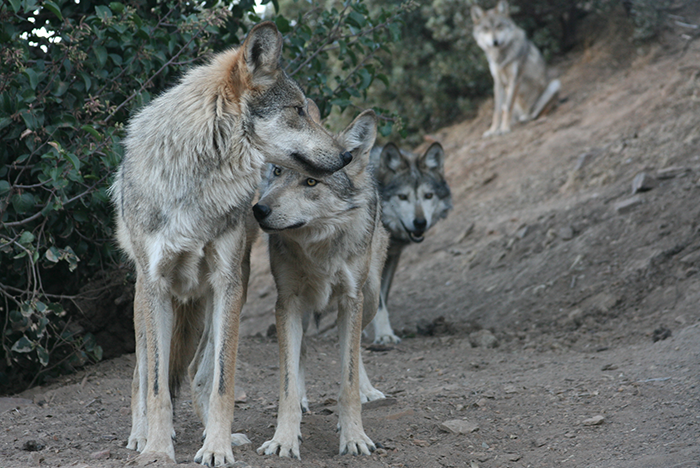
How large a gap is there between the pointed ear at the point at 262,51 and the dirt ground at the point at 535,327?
2211mm

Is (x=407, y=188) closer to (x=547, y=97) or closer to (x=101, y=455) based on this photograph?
(x=101, y=455)

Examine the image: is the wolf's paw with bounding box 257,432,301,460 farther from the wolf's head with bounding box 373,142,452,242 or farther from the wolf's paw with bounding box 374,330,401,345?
the wolf's head with bounding box 373,142,452,242

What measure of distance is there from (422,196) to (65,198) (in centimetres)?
450

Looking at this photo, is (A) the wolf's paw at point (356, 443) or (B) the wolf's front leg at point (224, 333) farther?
(A) the wolf's paw at point (356, 443)

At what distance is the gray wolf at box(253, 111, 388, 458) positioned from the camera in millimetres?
4188

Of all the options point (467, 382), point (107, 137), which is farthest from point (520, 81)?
point (107, 137)

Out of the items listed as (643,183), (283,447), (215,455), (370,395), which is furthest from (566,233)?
(215,455)

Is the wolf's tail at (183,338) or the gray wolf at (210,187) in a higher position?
the gray wolf at (210,187)

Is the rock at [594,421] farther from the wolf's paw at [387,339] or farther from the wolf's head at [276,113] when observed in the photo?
the wolf's paw at [387,339]

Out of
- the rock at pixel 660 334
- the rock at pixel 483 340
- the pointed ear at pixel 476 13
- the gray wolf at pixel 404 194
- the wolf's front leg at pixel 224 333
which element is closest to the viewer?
the wolf's front leg at pixel 224 333

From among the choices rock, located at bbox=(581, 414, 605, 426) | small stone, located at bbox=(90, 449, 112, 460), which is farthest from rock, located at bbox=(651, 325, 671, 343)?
small stone, located at bbox=(90, 449, 112, 460)

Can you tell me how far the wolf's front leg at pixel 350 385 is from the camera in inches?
164

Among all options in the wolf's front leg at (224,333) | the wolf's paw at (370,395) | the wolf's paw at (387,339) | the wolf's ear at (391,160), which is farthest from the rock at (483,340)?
the wolf's front leg at (224,333)

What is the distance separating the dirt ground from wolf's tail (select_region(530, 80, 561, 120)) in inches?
13.3
